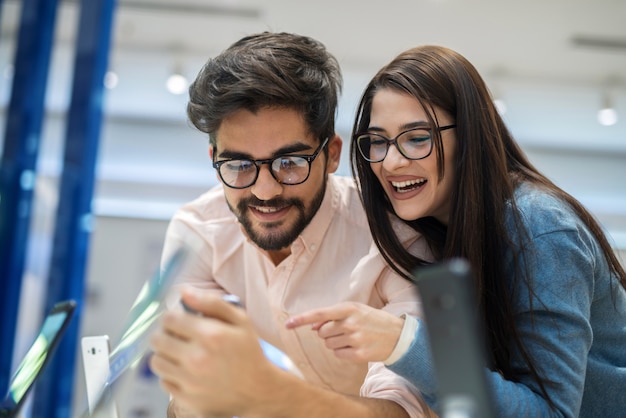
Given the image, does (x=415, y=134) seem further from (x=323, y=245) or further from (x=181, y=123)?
(x=181, y=123)

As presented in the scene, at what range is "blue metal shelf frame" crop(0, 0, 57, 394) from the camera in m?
2.74

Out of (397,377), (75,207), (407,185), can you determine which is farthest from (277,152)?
(75,207)

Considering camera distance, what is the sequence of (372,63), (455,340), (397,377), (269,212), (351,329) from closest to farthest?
1. (455,340)
2. (351,329)
3. (397,377)
4. (269,212)
5. (372,63)

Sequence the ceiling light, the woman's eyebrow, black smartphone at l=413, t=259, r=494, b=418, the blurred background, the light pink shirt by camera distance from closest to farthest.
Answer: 1. black smartphone at l=413, t=259, r=494, b=418
2. the woman's eyebrow
3. the light pink shirt
4. the blurred background
5. the ceiling light

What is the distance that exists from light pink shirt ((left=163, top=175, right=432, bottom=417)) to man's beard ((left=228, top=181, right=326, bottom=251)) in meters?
0.06

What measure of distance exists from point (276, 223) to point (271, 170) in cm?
14

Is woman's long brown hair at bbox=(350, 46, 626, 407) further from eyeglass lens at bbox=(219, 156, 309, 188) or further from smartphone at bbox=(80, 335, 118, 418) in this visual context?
smartphone at bbox=(80, 335, 118, 418)

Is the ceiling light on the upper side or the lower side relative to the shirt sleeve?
upper

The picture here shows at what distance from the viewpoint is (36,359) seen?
115 centimetres

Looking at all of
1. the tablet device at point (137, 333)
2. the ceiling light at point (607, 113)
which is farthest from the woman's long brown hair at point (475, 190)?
the ceiling light at point (607, 113)

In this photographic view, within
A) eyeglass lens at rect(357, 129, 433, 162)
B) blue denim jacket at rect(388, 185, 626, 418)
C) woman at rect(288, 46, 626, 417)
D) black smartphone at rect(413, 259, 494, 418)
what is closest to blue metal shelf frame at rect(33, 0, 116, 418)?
woman at rect(288, 46, 626, 417)

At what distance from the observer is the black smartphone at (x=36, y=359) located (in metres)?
1.06

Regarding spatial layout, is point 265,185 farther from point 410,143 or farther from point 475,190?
point 475,190

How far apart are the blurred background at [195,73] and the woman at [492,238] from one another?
1693 millimetres
